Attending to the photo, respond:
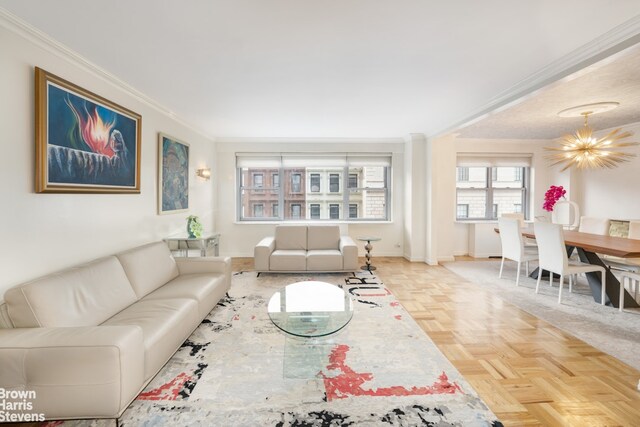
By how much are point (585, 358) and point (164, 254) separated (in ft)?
13.1

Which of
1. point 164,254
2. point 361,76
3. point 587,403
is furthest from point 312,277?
point 587,403

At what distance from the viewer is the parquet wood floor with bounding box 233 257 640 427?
1.82 m

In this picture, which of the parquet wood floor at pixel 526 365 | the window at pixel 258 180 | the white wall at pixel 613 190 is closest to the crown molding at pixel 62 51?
the window at pixel 258 180

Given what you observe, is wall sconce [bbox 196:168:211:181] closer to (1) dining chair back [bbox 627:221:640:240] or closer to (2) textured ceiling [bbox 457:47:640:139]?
(2) textured ceiling [bbox 457:47:640:139]

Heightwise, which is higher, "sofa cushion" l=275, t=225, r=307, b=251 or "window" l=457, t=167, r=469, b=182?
"window" l=457, t=167, r=469, b=182

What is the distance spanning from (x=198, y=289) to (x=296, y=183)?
3902mm

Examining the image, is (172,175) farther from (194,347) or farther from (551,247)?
(551,247)

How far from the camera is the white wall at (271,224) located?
247 inches

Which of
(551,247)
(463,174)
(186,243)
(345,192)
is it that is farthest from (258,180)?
(551,247)

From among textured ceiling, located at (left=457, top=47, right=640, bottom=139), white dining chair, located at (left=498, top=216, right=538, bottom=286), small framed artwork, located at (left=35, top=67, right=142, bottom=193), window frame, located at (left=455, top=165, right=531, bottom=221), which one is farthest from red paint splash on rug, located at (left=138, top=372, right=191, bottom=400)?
window frame, located at (left=455, top=165, right=531, bottom=221)

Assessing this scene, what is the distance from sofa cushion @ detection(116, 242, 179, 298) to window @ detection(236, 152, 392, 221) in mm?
3111

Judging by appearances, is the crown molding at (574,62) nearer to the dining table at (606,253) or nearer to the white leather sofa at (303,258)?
the dining table at (606,253)

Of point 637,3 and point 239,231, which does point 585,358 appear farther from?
point 239,231

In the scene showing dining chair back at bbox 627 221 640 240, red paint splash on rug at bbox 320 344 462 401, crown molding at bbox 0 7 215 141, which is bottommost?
red paint splash on rug at bbox 320 344 462 401
